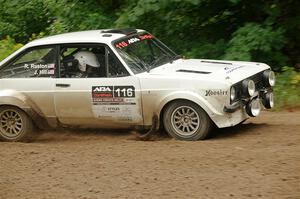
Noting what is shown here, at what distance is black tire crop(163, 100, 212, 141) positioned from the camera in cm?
747

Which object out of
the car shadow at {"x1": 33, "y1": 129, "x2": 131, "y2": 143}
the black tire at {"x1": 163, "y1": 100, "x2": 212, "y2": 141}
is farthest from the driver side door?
the black tire at {"x1": 163, "y1": 100, "x2": 212, "y2": 141}

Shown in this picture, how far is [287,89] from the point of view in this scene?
1032cm

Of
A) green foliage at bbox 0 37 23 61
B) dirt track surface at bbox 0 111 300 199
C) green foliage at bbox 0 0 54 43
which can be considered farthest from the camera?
green foliage at bbox 0 0 54 43

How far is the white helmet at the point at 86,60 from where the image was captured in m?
8.06

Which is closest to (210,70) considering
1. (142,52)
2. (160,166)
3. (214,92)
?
(214,92)

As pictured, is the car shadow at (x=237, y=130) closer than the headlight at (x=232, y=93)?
No

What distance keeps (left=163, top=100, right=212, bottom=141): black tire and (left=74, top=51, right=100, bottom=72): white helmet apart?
50.1 inches

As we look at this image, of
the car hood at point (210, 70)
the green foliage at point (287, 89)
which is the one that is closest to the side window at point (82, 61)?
the car hood at point (210, 70)

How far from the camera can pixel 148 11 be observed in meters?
10.8

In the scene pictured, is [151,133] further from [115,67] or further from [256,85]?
[256,85]

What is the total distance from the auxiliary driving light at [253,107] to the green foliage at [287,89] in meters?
2.05

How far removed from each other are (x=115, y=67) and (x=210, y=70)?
1.32 m

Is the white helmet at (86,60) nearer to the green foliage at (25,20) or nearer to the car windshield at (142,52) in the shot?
the car windshield at (142,52)

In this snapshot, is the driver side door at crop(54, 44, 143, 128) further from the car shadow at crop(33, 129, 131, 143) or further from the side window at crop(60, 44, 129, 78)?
the car shadow at crop(33, 129, 131, 143)
